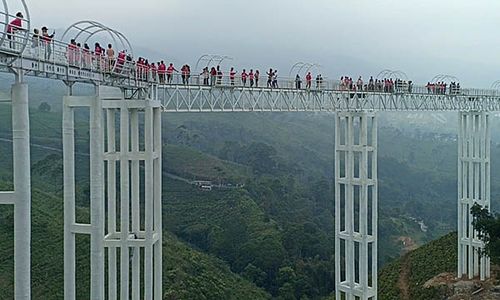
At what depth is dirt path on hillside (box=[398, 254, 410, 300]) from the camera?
30.0 meters

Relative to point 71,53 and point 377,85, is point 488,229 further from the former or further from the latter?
point 71,53

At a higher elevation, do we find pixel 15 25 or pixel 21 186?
pixel 15 25

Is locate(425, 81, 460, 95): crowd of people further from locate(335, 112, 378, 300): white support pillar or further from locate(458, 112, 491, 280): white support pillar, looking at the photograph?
locate(335, 112, 378, 300): white support pillar

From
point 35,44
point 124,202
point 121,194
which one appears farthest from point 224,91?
point 35,44

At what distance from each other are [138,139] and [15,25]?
6.47m

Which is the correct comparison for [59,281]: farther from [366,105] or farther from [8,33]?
[8,33]

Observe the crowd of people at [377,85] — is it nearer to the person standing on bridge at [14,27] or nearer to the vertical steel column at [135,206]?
the vertical steel column at [135,206]

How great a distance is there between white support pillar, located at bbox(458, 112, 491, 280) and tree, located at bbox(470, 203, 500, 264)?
731 millimetres

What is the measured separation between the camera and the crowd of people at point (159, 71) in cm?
1188

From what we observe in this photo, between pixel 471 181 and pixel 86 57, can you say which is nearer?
pixel 86 57

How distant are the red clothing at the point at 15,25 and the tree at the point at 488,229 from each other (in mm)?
22721

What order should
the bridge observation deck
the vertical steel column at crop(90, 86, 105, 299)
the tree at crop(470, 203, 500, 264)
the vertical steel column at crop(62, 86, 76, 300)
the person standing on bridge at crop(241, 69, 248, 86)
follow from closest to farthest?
the bridge observation deck
the vertical steel column at crop(62, 86, 76, 300)
the vertical steel column at crop(90, 86, 105, 299)
the person standing on bridge at crop(241, 69, 248, 86)
the tree at crop(470, 203, 500, 264)

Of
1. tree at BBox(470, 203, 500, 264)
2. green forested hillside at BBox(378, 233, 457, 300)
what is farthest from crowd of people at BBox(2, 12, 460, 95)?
green forested hillside at BBox(378, 233, 457, 300)

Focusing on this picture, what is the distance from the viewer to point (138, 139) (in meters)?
16.2
